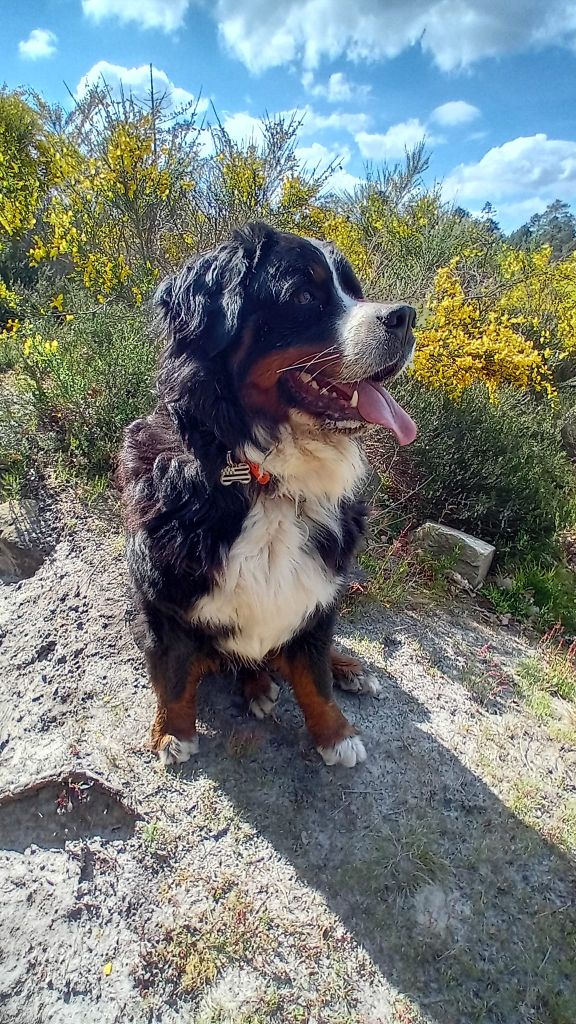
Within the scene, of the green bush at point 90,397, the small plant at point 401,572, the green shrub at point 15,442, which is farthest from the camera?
the green bush at point 90,397

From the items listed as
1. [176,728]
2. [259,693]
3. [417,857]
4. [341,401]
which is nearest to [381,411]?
[341,401]

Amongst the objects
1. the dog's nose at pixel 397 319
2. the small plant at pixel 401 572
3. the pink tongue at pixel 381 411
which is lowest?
the small plant at pixel 401 572

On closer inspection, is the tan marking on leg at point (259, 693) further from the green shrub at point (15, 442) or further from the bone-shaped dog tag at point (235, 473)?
the green shrub at point (15, 442)

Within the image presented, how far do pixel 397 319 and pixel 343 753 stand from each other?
1654 millimetres

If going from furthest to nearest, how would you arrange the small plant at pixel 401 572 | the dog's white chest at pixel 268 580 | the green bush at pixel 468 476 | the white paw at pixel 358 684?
the green bush at pixel 468 476
the small plant at pixel 401 572
the white paw at pixel 358 684
the dog's white chest at pixel 268 580

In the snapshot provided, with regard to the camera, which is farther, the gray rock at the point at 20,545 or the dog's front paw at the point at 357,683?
the gray rock at the point at 20,545

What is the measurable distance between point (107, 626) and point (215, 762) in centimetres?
99

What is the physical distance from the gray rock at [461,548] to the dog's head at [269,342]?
216 centimetres

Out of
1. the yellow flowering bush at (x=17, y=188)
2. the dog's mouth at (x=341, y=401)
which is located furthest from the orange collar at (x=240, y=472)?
the yellow flowering bush at (x=17, y=188)

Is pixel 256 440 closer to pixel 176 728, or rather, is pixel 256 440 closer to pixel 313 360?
pixel 313 360

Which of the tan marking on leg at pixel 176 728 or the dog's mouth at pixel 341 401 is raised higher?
the dog's mouth at pixel 341 401

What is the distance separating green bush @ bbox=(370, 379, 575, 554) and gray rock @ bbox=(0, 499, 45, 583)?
2.36m

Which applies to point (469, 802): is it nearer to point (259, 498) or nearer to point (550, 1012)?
point (550, 1012)

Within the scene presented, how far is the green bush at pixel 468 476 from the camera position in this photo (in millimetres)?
4105
